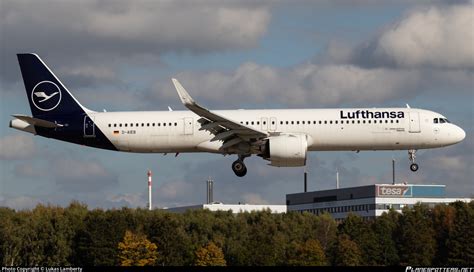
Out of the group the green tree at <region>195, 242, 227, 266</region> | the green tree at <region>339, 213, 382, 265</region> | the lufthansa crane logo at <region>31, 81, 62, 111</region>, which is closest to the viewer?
the lufthansa crane logo at <region>31, 81, 62, 111</region>

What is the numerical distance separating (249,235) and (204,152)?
82.1m

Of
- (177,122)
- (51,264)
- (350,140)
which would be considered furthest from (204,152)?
(51,264)

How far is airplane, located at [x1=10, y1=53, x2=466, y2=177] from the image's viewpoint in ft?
255

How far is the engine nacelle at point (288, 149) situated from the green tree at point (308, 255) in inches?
2612

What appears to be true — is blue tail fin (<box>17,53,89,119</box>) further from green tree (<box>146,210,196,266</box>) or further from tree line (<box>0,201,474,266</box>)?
green tree (<box>146,210,196,266</box>)

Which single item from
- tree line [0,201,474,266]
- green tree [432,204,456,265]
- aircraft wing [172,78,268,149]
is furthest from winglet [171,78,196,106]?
green tree [432,204,456,265]

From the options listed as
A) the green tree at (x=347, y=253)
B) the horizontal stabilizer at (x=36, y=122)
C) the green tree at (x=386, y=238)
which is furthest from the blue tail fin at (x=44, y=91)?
the green tree at (x=386, y=238)

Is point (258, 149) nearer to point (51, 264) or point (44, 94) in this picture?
point (44, 94)

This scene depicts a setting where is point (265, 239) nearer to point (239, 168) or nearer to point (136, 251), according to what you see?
point (136, 251)

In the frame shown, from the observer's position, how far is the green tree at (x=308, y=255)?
144 meters

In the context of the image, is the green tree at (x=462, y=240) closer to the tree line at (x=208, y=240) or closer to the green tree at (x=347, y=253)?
the tree line at (x=208, y=240)

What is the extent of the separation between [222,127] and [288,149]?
4785 millimetres

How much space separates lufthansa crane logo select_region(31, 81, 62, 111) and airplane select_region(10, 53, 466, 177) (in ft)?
2.62

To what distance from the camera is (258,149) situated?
79.2 meters
